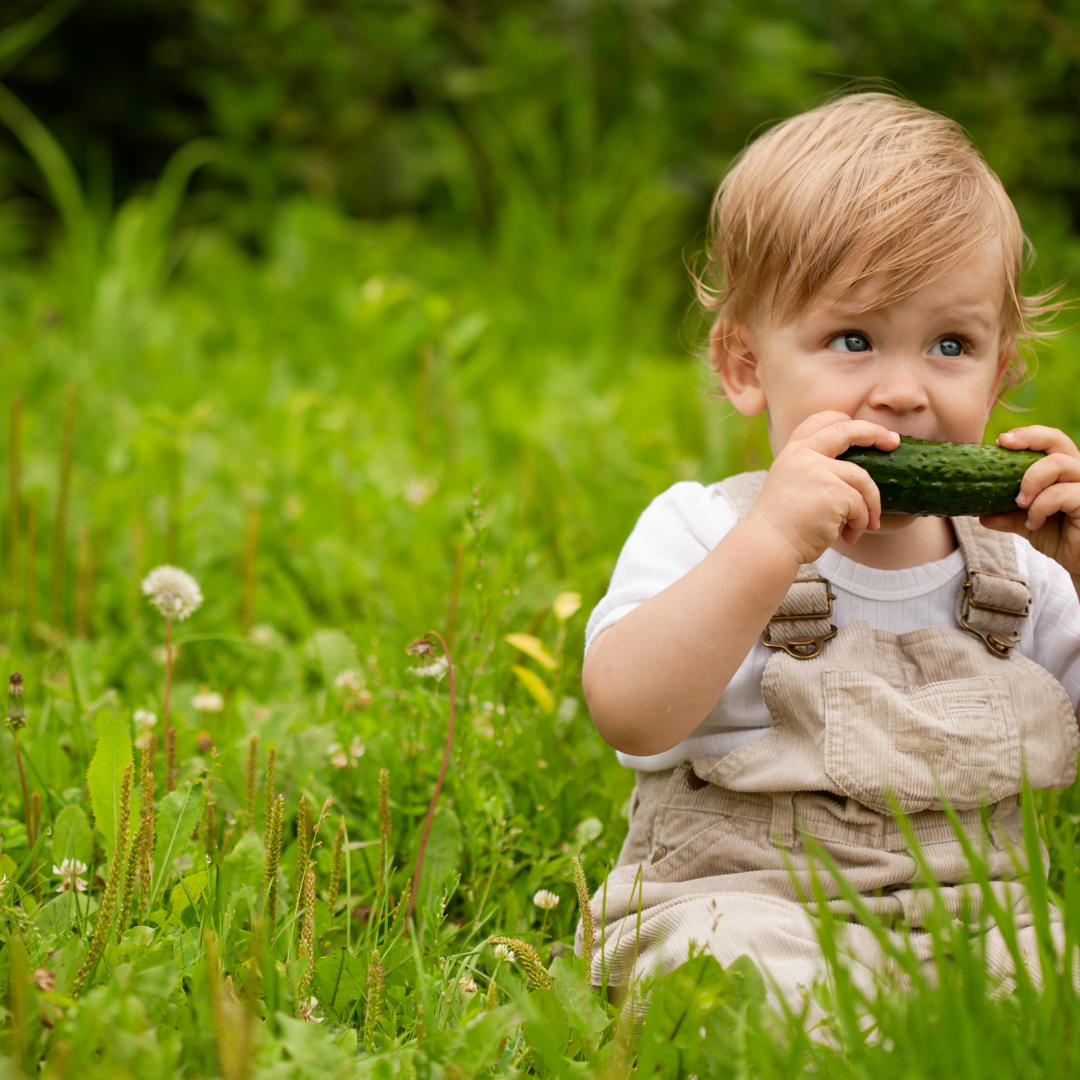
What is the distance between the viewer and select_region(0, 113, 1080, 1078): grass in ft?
4.23

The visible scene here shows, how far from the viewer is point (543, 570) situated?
2.68 meters

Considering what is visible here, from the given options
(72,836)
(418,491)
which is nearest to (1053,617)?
(72,836)

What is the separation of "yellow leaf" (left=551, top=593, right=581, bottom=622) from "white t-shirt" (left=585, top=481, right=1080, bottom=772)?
36 cm

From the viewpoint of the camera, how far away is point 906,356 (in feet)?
5.54

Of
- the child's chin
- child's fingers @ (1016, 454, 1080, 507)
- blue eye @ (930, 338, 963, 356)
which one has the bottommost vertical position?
the child's chin

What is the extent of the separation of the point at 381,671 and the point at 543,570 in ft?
1.88

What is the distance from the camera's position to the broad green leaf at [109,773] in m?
1.66

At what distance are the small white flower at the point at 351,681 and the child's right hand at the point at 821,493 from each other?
0.96m

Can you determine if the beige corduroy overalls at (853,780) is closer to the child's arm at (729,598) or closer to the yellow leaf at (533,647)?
the child's arm at (729,598)

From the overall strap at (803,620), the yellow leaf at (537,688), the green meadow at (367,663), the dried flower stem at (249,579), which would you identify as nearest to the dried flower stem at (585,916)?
the green meadow at (367,663)

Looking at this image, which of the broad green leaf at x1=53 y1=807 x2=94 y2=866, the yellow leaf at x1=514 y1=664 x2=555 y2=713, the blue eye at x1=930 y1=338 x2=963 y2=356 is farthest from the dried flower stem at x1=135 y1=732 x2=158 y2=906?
the blue eye at x1=930 y1=338 x2=963 y2=356

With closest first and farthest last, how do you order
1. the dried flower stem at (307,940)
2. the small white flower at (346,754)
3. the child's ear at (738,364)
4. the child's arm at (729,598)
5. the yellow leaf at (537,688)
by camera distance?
the dried flower stem at (307,940)
the child's arm at (729,598)
the child's ear at (738,364)
the small white flower at (346,754)
the yellow leaf at (537,688)

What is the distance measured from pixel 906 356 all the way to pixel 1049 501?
0.98 ft

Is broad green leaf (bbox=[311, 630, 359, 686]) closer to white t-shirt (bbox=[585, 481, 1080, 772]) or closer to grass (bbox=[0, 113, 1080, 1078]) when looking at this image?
grass (bbox=[0, 113, 1080, 1078])
